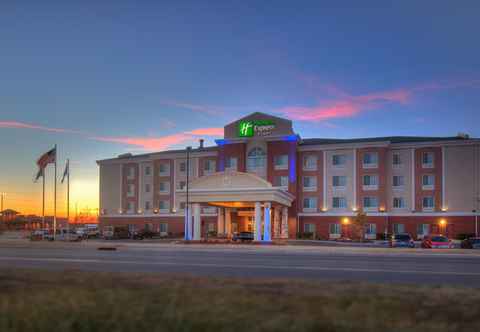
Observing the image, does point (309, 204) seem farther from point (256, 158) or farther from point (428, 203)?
point (428, 203)

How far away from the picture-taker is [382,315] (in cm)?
998

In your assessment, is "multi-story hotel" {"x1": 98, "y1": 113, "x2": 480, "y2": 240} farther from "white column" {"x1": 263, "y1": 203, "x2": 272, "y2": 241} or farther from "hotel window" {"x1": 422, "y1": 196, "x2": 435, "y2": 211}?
"white column" {"x1": 263, "y1": 203, "x2": 272, "y2": 241}

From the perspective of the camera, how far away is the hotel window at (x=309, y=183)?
7166cm

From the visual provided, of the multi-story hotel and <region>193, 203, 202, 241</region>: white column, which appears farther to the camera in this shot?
the multi-story hotel

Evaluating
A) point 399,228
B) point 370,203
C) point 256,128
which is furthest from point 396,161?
point 256,128

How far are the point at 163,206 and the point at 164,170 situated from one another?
18.2ft

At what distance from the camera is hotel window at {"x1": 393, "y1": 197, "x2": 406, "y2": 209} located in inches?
2712

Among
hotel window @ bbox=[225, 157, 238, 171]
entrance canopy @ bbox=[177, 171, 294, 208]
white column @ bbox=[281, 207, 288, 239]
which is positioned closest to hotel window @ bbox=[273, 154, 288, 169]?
hotel window @ bbox=[225, 157, 238, 171]

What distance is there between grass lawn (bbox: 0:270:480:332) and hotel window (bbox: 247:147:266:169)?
5727 centimetres

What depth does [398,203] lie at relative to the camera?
2721 inches

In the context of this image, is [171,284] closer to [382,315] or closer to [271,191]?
[382,315]

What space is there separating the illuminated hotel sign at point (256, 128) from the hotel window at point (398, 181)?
17178 millimetres

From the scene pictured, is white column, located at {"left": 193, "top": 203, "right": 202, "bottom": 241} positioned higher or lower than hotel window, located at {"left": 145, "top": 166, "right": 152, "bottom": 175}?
lower

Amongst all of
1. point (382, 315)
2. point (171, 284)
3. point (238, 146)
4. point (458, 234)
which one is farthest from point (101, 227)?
point (382, 315)
